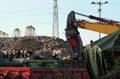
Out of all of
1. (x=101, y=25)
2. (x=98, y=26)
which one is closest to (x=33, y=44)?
(x=98, y=26)

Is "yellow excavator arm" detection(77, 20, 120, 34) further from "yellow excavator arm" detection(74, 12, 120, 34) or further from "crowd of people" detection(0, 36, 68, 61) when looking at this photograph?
"crowd of people" detection(0, 36, 68, 61)

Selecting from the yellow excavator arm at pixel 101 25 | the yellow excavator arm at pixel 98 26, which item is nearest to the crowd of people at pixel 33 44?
the yellow excavator arm at pixel 98 26

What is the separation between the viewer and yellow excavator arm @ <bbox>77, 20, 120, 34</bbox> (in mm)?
33688

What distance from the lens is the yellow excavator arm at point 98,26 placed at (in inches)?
1326

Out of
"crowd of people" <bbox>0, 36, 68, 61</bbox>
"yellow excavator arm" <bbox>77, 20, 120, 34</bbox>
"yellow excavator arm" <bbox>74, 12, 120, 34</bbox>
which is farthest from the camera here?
"crowd of people" <bbox>0, 36, 68, 61</bbox>

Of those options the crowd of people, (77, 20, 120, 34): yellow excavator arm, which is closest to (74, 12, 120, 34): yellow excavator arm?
(77, 20, 120, 34): yellow excavator arm

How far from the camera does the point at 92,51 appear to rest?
15570mm

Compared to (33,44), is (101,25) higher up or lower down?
lower down

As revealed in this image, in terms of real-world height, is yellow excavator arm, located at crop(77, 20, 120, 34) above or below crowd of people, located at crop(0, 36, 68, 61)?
below

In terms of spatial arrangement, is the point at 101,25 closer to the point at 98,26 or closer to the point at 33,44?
the point at 98,26

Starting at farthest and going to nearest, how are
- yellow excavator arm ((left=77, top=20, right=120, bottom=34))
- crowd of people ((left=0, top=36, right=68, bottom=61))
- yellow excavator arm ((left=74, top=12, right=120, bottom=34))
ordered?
crowd of people ((left=0, top=36, right=68, bottom=61)) → yellow excavator arm ((left=77, top=20, right=120, bottom=34)) → yellow excavator arm ((left=74, top=12, right=120, bottom=34))

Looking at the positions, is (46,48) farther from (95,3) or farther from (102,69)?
(102,69)

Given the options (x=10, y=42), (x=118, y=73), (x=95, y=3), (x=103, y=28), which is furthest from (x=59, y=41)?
(x=118, y=73)

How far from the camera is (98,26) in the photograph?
3575 cm
